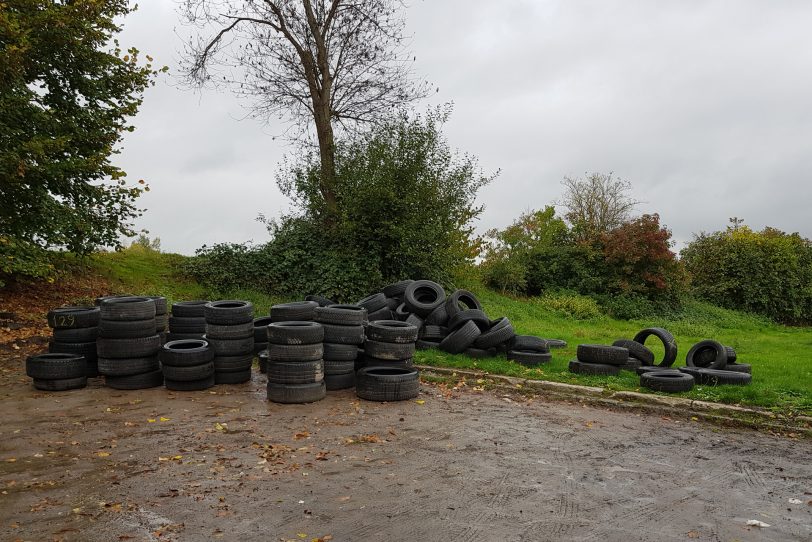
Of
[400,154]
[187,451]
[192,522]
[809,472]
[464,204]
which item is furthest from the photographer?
[464,204]

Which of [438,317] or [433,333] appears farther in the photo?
[438,317]

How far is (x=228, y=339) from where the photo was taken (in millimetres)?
9766

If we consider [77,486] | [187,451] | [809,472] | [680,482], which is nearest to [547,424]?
[680,482]

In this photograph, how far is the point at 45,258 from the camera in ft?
44.8

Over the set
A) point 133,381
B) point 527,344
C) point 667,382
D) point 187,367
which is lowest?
point 133,381

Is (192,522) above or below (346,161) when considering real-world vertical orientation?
below

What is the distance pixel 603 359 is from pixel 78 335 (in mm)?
9178

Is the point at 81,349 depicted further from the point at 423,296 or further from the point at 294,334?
the point at 423,296

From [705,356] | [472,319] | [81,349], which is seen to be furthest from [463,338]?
[81,349]

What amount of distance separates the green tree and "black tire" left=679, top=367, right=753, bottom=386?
537 inches

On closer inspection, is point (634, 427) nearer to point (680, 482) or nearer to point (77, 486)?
point (680, 482)

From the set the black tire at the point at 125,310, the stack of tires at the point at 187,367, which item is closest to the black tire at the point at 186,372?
the stack of tires at the point at 187,367

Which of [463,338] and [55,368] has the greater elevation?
[463,338]

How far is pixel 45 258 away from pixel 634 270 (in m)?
→ 22.1
